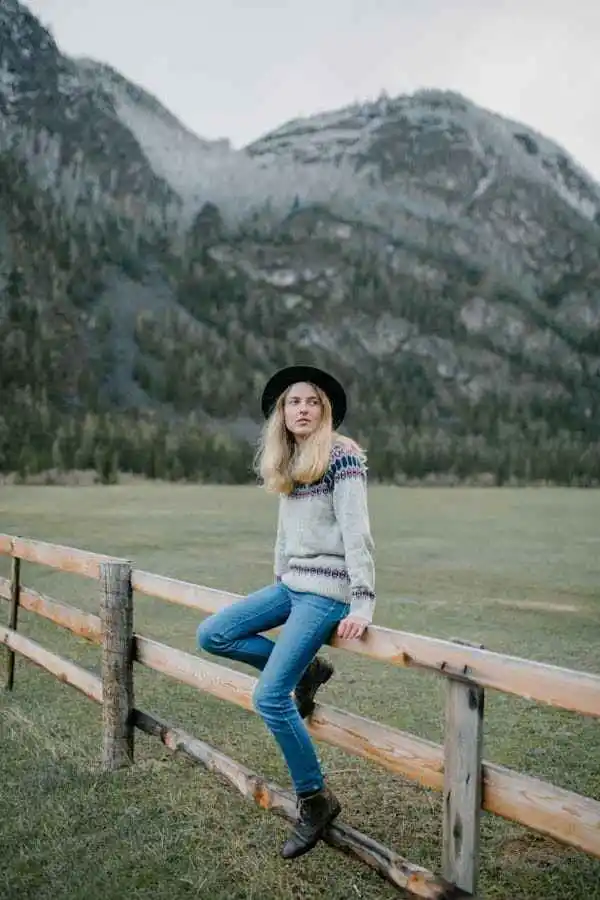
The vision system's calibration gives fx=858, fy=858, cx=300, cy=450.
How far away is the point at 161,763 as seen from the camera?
471 centimetres

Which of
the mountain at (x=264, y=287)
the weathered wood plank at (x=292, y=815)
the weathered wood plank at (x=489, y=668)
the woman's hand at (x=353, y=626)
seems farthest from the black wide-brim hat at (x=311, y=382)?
the mountain at (x=264, y=287)

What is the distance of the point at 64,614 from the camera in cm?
541

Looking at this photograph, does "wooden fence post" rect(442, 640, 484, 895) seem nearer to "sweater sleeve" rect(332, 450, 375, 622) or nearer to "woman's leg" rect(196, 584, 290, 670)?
"sweater sleeve" rect(332, 450, 375, 622)

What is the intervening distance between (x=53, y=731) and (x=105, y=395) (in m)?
94.5

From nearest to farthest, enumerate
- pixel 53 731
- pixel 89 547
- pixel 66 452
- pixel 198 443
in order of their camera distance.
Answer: pixel 53 731 → pixel 89 547 → pixel 66 452 → pixel 198 443

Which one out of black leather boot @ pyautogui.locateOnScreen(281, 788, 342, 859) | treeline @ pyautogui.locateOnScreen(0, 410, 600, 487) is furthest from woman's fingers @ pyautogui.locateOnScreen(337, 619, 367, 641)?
treeline @ pyautogui.locateOnScreen(0, 410, 600, 487)

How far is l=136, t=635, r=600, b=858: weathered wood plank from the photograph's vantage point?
2578 mm

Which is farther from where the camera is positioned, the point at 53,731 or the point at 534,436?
the point at 534,436

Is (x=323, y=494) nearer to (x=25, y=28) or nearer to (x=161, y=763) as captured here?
(x=161, y=763)

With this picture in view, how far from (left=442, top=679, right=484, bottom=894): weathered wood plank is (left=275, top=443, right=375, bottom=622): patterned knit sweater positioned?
19.5 inches

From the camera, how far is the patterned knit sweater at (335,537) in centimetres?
323

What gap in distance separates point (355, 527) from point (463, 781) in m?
0.96

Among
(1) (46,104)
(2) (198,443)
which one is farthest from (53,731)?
(1) (46,104)

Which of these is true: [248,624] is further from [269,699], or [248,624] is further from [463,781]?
[463,781]
